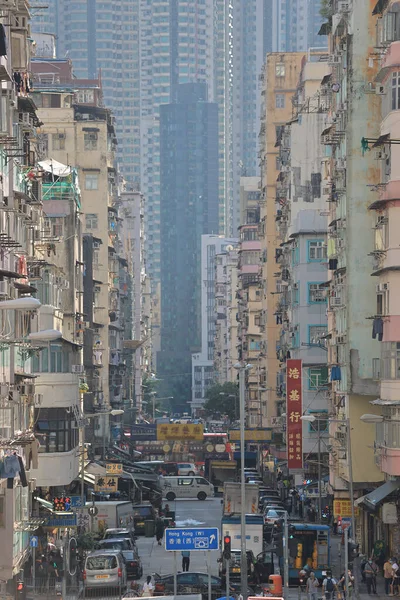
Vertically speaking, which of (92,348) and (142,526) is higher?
(92,348)

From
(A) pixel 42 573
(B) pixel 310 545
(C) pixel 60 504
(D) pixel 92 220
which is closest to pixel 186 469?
(D) pixel 92 220

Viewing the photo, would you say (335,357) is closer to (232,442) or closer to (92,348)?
(92,348)

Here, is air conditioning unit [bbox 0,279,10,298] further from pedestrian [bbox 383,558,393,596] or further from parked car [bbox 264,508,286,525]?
parked car [bbox 264,508,286,525]

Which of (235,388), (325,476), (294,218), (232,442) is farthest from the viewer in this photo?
(235,388)

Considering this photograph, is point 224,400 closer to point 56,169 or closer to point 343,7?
point 56,169

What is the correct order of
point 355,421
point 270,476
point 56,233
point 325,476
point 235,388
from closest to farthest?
point 355,421 < point 56,233 < point 325,476 < point 270,476 < point 235,388

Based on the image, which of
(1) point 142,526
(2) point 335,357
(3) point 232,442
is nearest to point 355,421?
(2) point 335,357
